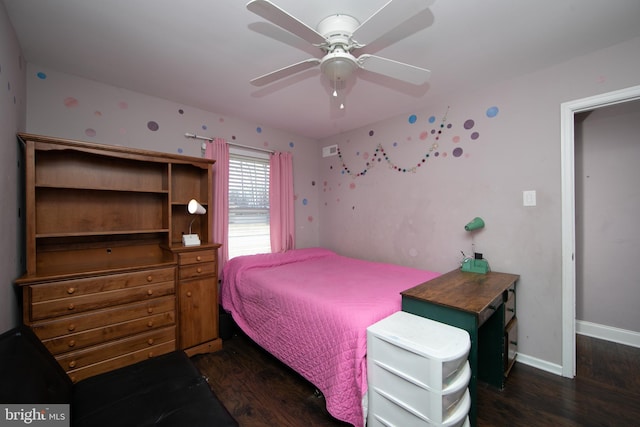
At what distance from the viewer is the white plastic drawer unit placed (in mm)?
1202

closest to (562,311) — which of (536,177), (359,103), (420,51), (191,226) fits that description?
(536,177)

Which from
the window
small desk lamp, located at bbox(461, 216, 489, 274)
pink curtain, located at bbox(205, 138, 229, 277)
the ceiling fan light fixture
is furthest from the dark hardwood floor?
the ceiling fan light fixture

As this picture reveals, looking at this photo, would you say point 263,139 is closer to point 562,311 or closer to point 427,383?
point 427,383

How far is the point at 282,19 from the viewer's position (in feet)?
3.76

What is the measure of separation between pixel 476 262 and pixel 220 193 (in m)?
2.58

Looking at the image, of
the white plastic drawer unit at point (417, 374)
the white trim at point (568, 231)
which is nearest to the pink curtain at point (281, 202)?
the white plastic drawer unit at point (417, 374)

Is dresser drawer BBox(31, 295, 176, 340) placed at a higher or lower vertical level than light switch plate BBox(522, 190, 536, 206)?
lower

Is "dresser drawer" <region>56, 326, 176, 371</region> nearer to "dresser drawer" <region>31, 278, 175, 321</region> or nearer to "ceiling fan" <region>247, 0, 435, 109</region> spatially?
"dresser drawer" <region>31, 278, 175, 321</region>

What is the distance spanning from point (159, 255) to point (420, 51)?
9.02 feet

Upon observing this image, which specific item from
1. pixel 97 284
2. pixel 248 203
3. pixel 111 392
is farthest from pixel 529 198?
pixel 97 284

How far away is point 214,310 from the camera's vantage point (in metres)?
2.43

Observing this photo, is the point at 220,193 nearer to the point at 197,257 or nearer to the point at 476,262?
the point at 197,257

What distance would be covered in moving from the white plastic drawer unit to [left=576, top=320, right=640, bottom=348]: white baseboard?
236 cm

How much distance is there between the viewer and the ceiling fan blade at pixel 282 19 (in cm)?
105
